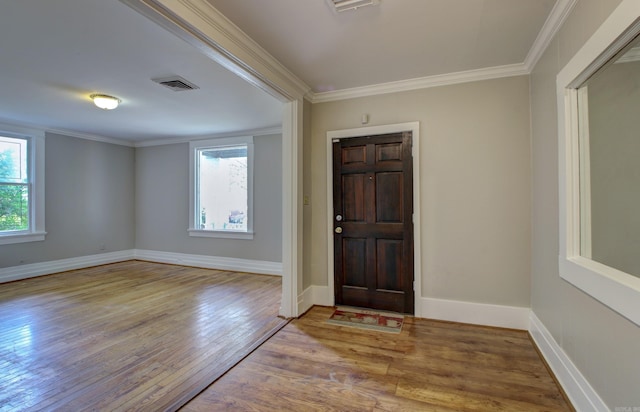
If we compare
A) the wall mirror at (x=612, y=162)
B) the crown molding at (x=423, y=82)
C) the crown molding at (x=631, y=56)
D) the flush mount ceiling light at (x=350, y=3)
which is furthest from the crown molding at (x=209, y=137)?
the crown molding at (x=631, y=56)

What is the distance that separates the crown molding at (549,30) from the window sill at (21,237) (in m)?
7.43

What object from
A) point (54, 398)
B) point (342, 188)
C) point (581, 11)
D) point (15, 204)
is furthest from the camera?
point (15, 204)

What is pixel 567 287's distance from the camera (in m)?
2.03

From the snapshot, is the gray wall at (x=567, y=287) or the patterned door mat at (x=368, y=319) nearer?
the gray wall at (x=567, y=287)

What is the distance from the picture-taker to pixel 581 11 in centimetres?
181

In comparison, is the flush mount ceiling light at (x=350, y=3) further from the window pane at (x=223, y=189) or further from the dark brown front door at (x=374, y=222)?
the window pane at (x=223, y=189)

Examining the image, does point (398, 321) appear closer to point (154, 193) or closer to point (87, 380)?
point (87, 380)

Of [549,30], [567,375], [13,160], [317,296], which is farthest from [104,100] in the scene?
[567,375]

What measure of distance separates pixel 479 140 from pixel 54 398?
13.3 feet

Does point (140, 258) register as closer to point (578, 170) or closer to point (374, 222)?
point (374, 222)

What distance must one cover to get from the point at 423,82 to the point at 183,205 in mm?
5076

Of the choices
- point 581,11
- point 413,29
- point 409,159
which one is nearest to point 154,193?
point 409,159

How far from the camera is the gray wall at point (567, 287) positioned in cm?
143

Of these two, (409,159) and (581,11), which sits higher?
(581,11)
